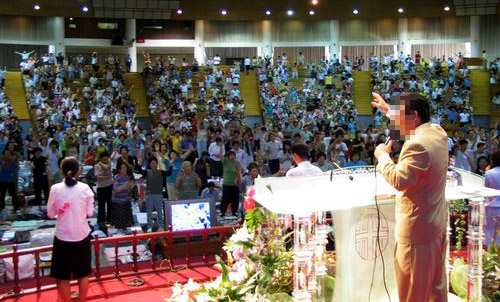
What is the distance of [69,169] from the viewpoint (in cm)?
536

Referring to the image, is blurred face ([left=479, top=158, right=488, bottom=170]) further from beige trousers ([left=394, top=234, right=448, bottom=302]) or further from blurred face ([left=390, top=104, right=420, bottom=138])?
blurred face ([left=390, top=104, right=420, bottom=138])

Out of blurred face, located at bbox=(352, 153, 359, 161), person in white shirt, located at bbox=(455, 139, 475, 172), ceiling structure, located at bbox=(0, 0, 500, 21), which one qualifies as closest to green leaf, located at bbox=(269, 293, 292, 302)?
blurred face, located at bbox=(352, 153, 359, 161)

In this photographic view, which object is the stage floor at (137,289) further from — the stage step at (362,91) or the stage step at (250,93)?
the stage step at (362,91)

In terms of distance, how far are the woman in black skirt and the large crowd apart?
3884 mm

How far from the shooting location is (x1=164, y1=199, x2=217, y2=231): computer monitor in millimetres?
7707

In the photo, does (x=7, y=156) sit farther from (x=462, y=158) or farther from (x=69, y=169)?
(x=462, y=158)

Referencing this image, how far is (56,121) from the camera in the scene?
19375mm

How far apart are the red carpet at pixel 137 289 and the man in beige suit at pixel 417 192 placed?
3.17 m

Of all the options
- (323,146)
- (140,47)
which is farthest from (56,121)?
(140,47)

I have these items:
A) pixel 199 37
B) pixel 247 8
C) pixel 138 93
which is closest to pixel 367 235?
pixel 138 93

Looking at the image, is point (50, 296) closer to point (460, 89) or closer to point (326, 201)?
Answer: point (326, 201)

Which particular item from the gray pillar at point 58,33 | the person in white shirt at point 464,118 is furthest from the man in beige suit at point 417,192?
the gray pillar at point 58,33

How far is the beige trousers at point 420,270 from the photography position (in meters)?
3.66

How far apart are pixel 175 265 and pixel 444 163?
14.6 ft
